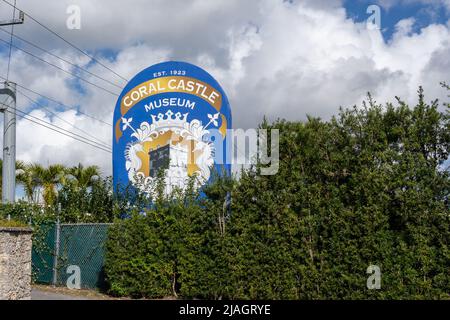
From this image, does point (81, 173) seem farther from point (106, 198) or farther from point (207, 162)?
point (207, 162)

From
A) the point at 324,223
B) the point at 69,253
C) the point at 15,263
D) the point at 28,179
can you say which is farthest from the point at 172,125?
the point at 28,179

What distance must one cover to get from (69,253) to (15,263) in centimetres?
482

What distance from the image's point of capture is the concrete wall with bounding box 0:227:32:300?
1170 cm

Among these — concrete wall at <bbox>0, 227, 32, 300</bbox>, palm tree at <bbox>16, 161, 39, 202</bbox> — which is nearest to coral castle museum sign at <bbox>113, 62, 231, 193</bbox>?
concrete wall at <bbox>0, 227, 32, 300</bbox>

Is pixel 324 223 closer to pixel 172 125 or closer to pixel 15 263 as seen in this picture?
pixel 15 263

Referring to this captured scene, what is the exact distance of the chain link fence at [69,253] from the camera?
52.9 feet

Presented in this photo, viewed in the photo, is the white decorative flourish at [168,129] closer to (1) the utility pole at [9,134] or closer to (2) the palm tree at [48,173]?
(1) the utility pole at [9,134]

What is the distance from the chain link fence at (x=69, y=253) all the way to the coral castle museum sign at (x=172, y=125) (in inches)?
78.5

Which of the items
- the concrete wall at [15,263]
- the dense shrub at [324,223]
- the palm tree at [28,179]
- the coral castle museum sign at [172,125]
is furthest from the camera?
the palm tree at [28,179]

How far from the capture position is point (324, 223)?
1146cm

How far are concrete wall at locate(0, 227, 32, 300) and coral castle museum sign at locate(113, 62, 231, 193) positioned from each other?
531 centimetres

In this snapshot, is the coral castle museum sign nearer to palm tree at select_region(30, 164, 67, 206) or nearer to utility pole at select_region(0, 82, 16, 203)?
utility pole at select_region(0, 82, 16, 203)

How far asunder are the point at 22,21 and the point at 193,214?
14.6 metres

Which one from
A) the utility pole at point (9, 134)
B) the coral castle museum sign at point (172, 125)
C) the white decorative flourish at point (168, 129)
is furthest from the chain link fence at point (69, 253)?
the utility pole at point (9, 134)
